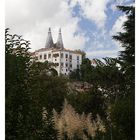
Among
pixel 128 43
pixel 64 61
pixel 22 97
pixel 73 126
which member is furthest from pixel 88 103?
pixel 64 61

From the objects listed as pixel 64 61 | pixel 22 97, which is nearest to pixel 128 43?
pixel 22 97

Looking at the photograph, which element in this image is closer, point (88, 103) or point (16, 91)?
point (16, 91)

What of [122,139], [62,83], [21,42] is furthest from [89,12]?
[62,83]

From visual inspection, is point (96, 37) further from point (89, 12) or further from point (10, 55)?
point (10, 55)

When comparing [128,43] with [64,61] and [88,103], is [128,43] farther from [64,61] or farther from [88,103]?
[64,61]

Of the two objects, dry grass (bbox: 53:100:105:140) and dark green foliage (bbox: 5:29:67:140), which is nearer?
dark green foliage (bbox: 5:29:67:140)

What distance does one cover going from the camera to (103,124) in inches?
206

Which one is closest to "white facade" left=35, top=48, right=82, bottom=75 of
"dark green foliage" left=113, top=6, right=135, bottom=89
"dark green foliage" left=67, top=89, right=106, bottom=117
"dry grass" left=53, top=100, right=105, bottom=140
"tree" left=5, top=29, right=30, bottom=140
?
"dark green foliage" left=67, top=89, right=106, bottom=117

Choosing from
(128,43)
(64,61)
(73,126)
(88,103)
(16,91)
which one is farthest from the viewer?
(64,61)

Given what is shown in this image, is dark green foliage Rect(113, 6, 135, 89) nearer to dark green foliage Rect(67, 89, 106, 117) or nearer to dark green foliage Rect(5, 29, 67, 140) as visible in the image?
dark green foliage Rect(67, 89, 106, 117)

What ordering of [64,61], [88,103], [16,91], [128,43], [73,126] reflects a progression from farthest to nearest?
[64,61]
[88,103]
[128,43]
[73,126]
[16,91]

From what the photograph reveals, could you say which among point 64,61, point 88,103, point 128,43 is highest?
point 128,43

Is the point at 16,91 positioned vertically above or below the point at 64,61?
below
